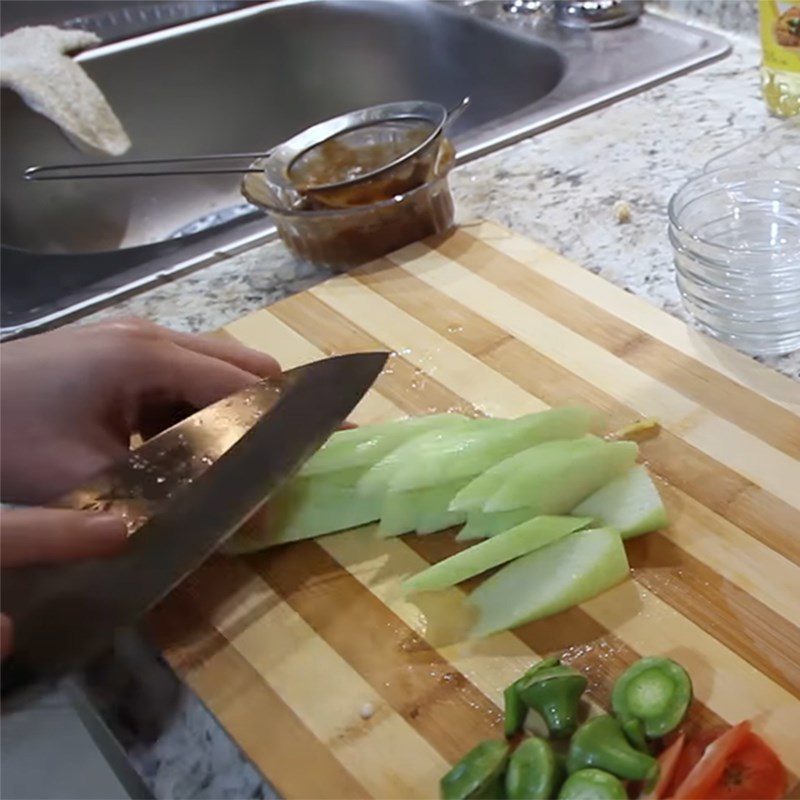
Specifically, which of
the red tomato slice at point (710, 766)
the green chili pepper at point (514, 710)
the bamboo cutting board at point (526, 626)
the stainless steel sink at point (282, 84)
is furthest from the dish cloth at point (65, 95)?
the red tomato slice at point (710, 766)

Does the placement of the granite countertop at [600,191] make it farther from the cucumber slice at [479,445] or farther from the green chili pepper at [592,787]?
the green chili pepper at [592,787]

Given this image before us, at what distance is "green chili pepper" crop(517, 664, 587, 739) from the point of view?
69 cm

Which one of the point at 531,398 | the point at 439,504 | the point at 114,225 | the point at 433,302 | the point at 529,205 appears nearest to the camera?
the point at 439,504

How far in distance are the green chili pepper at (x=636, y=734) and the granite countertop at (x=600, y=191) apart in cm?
42

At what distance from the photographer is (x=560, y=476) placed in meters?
0.86

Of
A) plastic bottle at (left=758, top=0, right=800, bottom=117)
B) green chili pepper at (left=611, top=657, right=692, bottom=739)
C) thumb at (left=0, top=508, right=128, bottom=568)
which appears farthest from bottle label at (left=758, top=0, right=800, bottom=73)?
thumb at (left=0, top=508, right=128, bottom=568)

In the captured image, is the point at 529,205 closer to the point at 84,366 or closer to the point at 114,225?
the point at 84,366

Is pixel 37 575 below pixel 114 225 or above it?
above

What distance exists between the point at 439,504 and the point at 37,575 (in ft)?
1.05

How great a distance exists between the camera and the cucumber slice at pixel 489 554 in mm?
825

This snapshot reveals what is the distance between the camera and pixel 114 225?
182 centimetres

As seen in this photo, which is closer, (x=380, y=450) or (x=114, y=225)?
(x=380, y=450)

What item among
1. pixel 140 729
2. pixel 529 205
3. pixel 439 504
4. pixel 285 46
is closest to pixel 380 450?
pixel 439 504

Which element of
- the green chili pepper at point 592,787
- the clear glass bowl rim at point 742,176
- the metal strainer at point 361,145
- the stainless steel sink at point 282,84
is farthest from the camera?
the stainless steel sink at point 282,84
